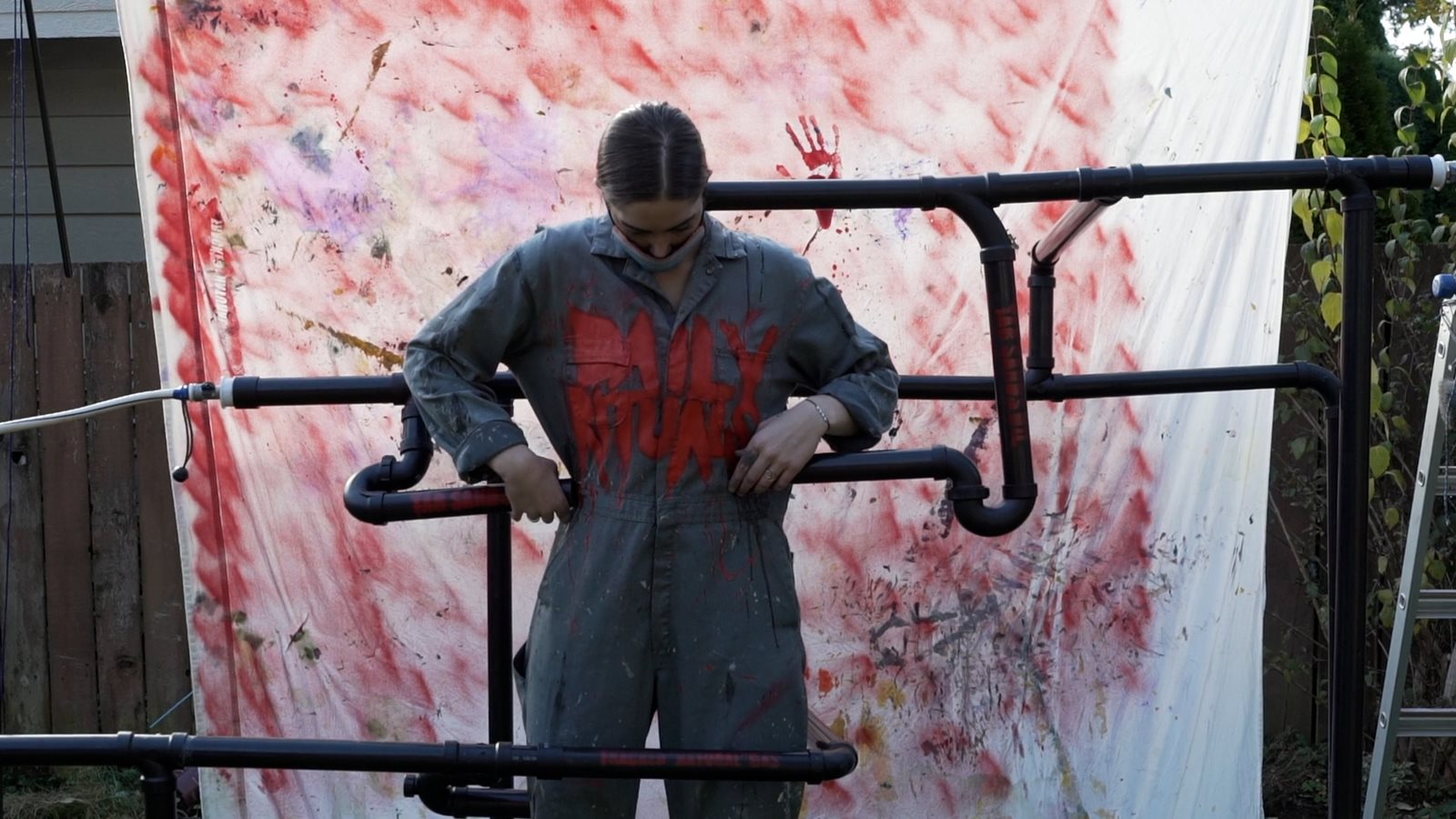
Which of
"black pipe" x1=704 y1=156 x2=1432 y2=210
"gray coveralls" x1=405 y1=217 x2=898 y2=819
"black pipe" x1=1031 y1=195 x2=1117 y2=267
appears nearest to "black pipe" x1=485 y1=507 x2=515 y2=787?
"gray coveralls" x1=405 y1=217 x2=898 y2=819

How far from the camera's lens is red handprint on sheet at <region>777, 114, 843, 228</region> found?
3064mm

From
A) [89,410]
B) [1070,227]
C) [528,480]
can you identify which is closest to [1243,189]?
[1070,227]

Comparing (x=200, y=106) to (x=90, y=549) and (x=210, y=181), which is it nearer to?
(x=210, y=181)

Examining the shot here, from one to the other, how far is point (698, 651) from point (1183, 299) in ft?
5.46

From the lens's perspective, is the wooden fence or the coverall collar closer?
the coverall collar

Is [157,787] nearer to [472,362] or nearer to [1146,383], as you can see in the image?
[472,362]

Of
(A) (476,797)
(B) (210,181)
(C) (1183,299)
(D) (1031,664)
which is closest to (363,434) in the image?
(B) (210,181)

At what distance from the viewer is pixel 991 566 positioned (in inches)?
127

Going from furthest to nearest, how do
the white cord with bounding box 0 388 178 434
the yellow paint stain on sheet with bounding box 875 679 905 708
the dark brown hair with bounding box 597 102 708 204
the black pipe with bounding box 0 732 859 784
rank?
1. the yellow paint stain on sheet with bounding box 875 679 905 708
2. the white cord with bounding box 0 388 178 434
3. the dark brown hair with bounding box 597 102 708 204
4. the black pipe with bounding box 0 732 859 784

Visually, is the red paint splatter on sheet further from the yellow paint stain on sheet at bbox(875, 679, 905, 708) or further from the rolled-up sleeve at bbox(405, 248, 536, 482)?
the rolled-up sleeve at bbox(405, 248, 536, 482)

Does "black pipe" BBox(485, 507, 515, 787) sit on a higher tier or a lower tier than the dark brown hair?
lower

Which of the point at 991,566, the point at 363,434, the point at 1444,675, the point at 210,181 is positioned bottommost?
the point at 1444,675

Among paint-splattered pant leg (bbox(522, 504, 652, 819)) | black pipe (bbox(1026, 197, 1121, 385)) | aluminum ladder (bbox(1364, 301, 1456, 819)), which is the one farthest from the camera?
aluminum ladder (bbox(1364, 301, 1456, 819))

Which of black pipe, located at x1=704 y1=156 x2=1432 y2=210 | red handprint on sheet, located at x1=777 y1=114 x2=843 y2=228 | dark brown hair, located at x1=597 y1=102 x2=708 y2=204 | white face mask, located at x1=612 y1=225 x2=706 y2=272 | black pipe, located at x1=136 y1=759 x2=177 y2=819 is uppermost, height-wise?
red handprint on sheet, located at x1=777 y1=114 x2=843 y2=228
